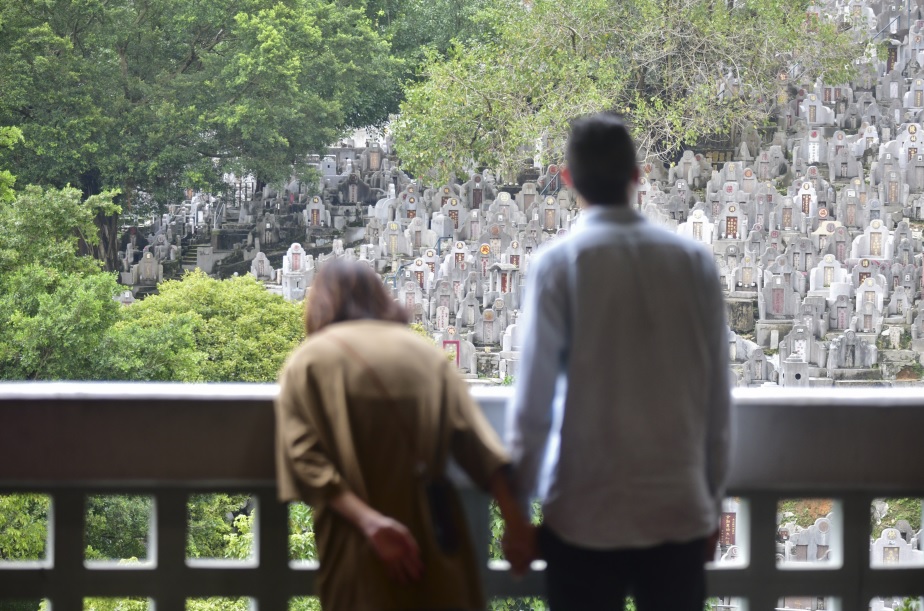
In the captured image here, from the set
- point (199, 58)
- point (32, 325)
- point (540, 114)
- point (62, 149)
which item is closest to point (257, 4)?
A: point (199, 58)

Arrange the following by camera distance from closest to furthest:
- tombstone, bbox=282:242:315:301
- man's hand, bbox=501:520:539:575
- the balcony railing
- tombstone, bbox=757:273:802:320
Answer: man's hand, bbox=501:520:539:575 < the balcony railing < tombstone, bbox=757:273:802:320 < tombstone, bbox=282:242:315:301

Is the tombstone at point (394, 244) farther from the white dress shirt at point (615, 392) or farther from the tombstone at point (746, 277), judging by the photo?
the white dress shirt at point (615, 392)

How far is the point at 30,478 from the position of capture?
5.62ft

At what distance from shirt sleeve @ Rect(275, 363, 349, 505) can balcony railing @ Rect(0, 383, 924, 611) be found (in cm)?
19

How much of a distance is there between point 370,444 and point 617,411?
1.07 ft

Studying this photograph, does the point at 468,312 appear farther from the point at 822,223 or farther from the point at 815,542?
the point at 815,542

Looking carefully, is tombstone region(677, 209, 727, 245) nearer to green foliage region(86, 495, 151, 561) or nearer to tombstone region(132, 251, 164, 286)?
green foliage region(86, 495, 151, 561)

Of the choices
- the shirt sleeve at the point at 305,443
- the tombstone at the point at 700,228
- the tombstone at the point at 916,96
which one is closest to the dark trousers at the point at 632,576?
the shirt sleeve at the point at 305,443

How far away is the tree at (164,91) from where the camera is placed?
22.7m

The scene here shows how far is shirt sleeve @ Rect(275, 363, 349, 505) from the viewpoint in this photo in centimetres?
148

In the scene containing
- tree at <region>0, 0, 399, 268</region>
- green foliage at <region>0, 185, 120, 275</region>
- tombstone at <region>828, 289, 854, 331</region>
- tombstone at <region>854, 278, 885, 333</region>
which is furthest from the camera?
tree at <region>0, 0, 399, 268</region>

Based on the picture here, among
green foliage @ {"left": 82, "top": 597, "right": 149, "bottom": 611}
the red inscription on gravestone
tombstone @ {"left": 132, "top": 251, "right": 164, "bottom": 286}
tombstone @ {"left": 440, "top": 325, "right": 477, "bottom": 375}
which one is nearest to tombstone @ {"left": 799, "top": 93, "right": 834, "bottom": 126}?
tombstone @ {"left": 440, "top": 325, "right": 477, "bottom": 375}

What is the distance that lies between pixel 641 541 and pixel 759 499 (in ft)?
1.02

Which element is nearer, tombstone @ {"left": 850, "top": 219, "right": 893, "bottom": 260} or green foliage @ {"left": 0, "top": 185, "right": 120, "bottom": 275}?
green foliage @ {"left": 0, "top": 185, "right": 120, "bottom": 275}
